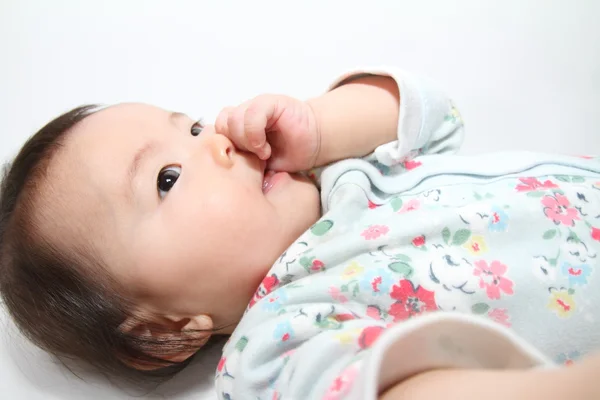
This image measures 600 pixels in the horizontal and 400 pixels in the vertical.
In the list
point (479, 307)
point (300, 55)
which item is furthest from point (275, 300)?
point (300, 55)

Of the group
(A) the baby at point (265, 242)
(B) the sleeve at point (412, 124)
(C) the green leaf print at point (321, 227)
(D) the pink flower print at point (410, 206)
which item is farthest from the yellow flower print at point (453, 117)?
(C) the green leaf print at point (321, 227)

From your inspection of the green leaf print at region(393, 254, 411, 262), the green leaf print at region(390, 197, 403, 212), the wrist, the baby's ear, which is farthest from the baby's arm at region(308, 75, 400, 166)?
the baby's ear

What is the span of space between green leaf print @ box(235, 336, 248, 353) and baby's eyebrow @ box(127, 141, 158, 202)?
24 centimetres

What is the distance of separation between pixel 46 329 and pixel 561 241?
0.71m

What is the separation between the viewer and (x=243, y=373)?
0.60m

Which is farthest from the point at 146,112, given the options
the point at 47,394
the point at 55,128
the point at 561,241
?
Result: the point at 561,241

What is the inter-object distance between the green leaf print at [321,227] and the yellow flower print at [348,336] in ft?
0.63

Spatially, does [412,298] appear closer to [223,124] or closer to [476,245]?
[476,245]

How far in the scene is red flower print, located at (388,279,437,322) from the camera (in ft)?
2.08

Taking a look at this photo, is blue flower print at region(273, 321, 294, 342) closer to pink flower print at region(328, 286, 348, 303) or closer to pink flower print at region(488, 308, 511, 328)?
pink flower print at region(328, 286, 348, 303)

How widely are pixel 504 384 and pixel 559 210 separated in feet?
1.22

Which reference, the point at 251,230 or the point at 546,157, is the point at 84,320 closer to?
the point at 251,230

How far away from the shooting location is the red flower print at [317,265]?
0.68 meters

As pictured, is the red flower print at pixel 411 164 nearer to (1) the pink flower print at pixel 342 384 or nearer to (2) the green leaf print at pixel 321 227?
(2) the green leaf print at pixel 321 227
